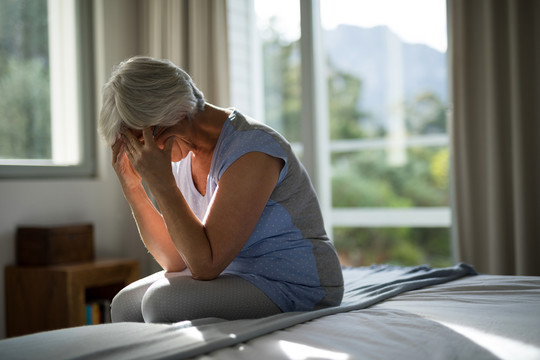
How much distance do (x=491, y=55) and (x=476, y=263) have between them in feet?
3.31

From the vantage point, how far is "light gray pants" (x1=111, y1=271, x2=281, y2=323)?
136 centimetres

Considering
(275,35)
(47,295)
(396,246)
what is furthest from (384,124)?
(47,295)

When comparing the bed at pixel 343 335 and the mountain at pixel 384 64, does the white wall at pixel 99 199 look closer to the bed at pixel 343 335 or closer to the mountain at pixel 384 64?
the bed at pixel 343 335

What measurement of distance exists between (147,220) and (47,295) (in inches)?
48.5

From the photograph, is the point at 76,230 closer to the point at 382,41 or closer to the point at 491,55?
the point at 491,55

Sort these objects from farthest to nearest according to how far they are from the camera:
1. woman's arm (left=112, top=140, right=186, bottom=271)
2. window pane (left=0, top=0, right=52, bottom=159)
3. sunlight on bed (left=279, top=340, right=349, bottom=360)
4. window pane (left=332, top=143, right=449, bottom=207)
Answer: window pane (left=332, top=143, right=449, bottom=207), window pane (left=0, top=0, right=52, bottom=159), woman's arm (left=112, top=140, right=186, bottom=271), sunlight on bed (left=279, top=340, right=349, bottom=360)

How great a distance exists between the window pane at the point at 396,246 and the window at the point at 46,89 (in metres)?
3.69

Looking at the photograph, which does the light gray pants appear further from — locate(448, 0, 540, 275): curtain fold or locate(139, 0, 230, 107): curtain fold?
locate(139, 0, 230, 107): curtain fold

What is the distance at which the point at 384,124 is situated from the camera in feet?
20.2

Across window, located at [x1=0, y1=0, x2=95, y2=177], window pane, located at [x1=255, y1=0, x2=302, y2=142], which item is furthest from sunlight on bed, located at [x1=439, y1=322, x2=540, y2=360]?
window, located at [x1=0, y1=0, x2=95, y2=177]

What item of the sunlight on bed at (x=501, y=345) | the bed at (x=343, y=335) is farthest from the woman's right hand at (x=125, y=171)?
the sunlight on bed at (x=501, y=345)

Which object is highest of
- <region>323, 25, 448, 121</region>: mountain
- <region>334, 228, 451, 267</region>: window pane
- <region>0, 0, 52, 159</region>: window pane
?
<region>323, 25, 448, 121</region>: mountain

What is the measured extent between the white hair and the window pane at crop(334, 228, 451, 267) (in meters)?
4.96

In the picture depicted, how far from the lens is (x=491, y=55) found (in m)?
2.71
